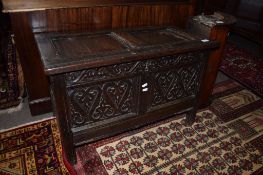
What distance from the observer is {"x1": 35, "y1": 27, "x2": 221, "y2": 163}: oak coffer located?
1.50 metres

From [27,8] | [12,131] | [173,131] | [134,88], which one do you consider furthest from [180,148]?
[27,8]

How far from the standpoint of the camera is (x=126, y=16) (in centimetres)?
212

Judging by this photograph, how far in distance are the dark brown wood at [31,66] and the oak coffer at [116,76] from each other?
211 millimetres

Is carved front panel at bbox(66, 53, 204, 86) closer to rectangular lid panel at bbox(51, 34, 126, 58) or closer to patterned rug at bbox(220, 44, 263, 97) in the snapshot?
rectangular lid panel at bbox(51, 34, 126, 58)

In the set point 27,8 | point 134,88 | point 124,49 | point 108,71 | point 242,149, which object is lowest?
point 242,149

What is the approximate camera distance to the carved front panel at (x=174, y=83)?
1.87 m

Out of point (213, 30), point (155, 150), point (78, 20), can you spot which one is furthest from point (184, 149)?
point (78, 20)

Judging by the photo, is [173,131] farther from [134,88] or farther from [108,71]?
[108,71]

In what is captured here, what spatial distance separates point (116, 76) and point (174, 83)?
0.59 meters

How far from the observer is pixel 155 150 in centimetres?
203

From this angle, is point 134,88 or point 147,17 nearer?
point 134,88

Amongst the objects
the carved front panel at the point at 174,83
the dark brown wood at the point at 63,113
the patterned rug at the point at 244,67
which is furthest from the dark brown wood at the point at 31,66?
the patterned rug at the point at 244,67

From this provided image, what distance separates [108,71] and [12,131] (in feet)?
3.91

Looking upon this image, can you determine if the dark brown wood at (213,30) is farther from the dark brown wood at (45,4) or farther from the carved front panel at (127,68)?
the dark brown wood at (45,4)
